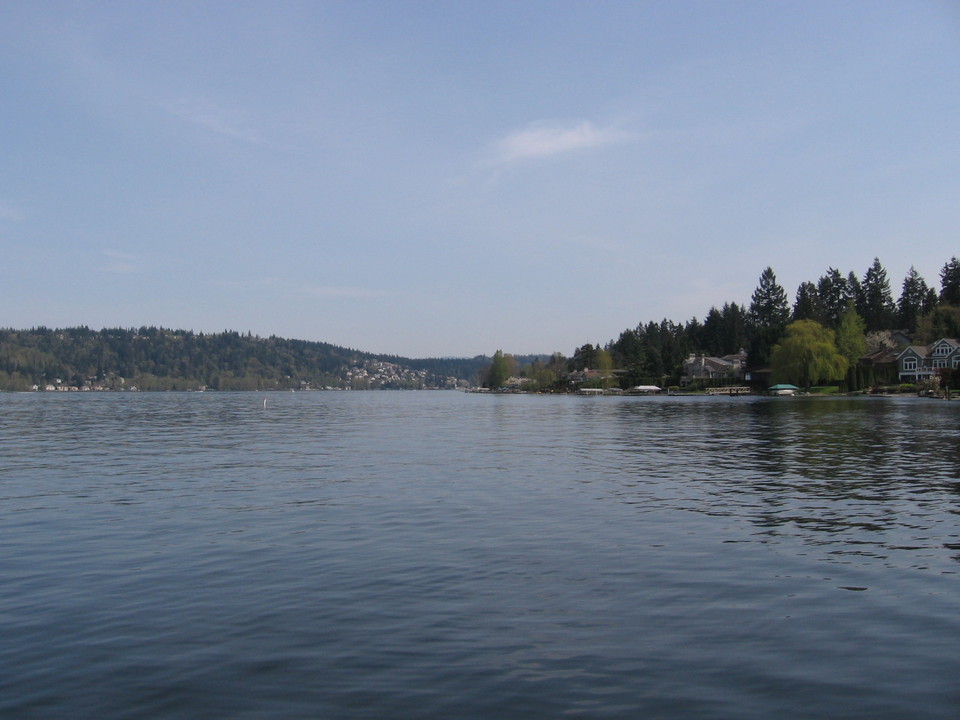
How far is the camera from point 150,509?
25281 millimetres

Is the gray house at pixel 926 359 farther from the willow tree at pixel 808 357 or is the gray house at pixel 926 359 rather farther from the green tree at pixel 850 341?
the willow tree at pixel 808 357

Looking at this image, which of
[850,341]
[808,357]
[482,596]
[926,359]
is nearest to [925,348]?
[926,359]

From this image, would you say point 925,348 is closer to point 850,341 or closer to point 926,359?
point 926,359

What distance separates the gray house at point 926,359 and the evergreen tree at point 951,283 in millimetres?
31809

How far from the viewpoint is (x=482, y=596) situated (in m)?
14.7

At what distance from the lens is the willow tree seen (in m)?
149

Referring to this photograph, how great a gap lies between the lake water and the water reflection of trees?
221 mm

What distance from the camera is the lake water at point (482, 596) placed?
33.2 feet

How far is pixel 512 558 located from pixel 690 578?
13.5 ft

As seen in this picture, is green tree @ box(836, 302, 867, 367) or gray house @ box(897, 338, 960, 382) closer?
gray house @ box(897, 338, 960, 382)

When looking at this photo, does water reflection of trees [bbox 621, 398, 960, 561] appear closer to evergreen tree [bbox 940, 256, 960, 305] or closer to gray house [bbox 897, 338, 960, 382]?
gray house [bbox 897, 338, 960, 382]

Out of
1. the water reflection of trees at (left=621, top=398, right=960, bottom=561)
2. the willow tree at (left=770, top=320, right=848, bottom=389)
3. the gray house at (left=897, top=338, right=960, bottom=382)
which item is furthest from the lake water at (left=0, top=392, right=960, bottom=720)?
the gray house at (left=897, top=338, right=960, bottom=382)

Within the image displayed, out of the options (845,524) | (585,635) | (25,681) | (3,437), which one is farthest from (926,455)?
(3,437)

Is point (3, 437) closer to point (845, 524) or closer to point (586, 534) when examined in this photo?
point (586, 534)
